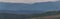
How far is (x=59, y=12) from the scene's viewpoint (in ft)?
1.88

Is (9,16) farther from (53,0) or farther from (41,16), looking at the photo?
(53,0)

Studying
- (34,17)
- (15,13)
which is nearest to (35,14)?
(34,17)

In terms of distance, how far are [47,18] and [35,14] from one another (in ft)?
0.28

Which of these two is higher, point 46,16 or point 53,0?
point 53,0

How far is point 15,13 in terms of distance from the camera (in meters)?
0.56

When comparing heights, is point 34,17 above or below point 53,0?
below

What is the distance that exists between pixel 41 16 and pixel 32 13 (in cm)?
6

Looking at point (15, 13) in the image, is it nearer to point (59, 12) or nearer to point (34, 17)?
point (34, 17)

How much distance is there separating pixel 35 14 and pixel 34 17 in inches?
0.8

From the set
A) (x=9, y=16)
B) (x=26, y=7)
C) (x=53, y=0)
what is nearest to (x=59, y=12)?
(x=53, y=0)

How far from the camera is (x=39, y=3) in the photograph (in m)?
0.58

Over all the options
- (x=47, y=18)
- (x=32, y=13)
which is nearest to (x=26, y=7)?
(x=32, y=13)

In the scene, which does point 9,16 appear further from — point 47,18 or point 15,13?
point 47,18

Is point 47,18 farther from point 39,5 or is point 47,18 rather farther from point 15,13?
point 15,13
